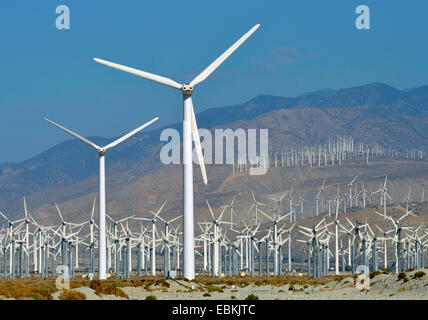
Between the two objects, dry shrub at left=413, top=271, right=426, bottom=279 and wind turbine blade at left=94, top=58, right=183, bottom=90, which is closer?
dry shrub at left=413, top=271, right=426, bottom=279

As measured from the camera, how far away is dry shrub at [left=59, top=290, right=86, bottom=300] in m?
53.5

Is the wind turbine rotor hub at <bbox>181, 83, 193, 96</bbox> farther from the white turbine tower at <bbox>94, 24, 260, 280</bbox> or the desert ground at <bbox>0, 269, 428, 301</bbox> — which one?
the desert ground at <bbox>0, 269, 428, 301</bbox>

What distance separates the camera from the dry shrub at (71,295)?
5353cm

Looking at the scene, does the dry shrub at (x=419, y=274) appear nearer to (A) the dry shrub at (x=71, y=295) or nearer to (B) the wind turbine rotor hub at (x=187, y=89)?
(B) the wind turbine rotor hub at (x=187, y=89)

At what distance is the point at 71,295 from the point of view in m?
54.2

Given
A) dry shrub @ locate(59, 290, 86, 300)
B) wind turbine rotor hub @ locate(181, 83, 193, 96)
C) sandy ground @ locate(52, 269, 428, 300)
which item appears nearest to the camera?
dry shrub @ locate(59, 290, 86, 300)

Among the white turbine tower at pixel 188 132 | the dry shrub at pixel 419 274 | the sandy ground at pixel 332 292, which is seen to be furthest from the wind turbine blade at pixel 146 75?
the dry shrub at pixel 419 274

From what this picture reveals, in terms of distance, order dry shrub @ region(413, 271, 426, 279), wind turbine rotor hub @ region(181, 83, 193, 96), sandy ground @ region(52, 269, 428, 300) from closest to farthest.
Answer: sandy ground @ region(52, 269, 428, 300)
dry shrub @ region(413, 271, 426, 279)
wind turbine rotor hub @ region(181, 83, 193, 96)

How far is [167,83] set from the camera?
75250 mm

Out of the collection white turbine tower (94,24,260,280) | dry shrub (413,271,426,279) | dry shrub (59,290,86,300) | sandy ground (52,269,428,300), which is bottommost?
sandy ground (52,269,428,300)

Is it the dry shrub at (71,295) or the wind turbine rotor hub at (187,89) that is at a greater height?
the wind turbine rotor hub at (187,89)

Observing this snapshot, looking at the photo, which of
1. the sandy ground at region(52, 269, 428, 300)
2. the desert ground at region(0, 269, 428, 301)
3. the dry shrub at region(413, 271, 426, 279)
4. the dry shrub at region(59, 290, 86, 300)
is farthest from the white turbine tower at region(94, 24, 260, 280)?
the dry shrub at region(59, 290, 86, 300)
